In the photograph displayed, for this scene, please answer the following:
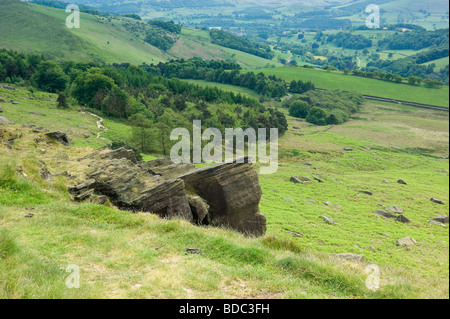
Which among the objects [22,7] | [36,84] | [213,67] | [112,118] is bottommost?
[112,118]

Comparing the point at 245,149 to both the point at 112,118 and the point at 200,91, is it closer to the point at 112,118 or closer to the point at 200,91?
the point at 112,118

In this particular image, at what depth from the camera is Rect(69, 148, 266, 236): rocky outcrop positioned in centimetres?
1862

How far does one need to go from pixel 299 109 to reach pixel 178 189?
341ft

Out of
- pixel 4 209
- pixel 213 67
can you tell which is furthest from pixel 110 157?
pixel 213 67

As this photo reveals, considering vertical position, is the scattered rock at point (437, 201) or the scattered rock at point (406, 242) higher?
the scattered rock at point (406, 242)

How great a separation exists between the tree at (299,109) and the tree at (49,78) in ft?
260

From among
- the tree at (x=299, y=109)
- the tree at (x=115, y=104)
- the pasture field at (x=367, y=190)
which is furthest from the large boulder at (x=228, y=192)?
the tree at (x=299, y=109)

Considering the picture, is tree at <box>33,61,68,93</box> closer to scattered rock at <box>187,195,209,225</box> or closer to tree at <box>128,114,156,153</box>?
tree at <box>128,114,156,153</box>

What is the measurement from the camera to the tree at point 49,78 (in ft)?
262

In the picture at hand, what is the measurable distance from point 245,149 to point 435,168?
41297mm

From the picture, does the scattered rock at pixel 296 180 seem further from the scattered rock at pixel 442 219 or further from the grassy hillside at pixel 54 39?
the grassy hillside at pixel 54 39

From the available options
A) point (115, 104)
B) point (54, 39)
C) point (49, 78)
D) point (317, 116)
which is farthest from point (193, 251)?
point (54, 39)

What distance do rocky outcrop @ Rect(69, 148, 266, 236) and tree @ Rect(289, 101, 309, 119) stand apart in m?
98.2

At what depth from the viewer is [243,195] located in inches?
860
